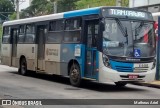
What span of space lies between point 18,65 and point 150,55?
9.22m

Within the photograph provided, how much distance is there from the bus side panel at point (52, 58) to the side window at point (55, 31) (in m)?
0.26

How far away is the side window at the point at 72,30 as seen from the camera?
16.6 metres

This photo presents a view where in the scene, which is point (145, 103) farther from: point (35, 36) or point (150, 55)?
point (35, 36)

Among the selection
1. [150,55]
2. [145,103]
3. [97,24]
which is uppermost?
[97,24]

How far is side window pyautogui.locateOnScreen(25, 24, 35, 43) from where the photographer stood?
21.1m

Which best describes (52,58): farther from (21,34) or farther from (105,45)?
(21,34)

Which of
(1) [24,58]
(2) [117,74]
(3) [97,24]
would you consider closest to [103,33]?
(3) [97,24]

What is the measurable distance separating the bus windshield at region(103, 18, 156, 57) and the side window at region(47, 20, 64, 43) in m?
3.45

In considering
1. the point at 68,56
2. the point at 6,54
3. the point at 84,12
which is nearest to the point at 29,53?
the point at 6,54

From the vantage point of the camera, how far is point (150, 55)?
1570 centimetres

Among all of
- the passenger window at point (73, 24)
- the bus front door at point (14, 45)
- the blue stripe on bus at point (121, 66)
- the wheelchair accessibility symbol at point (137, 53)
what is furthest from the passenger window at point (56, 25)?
the bus front door at point (14, 45)

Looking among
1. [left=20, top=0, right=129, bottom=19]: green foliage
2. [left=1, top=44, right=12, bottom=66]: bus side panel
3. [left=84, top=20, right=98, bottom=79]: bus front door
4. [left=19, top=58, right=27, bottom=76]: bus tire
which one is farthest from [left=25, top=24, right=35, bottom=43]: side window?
[left=20, top=0, right=129, bottom=19]: green foliage

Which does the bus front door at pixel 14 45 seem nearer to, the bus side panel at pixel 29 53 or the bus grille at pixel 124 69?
the bus side panel at pixel 29 53

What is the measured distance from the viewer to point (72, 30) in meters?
17.1
